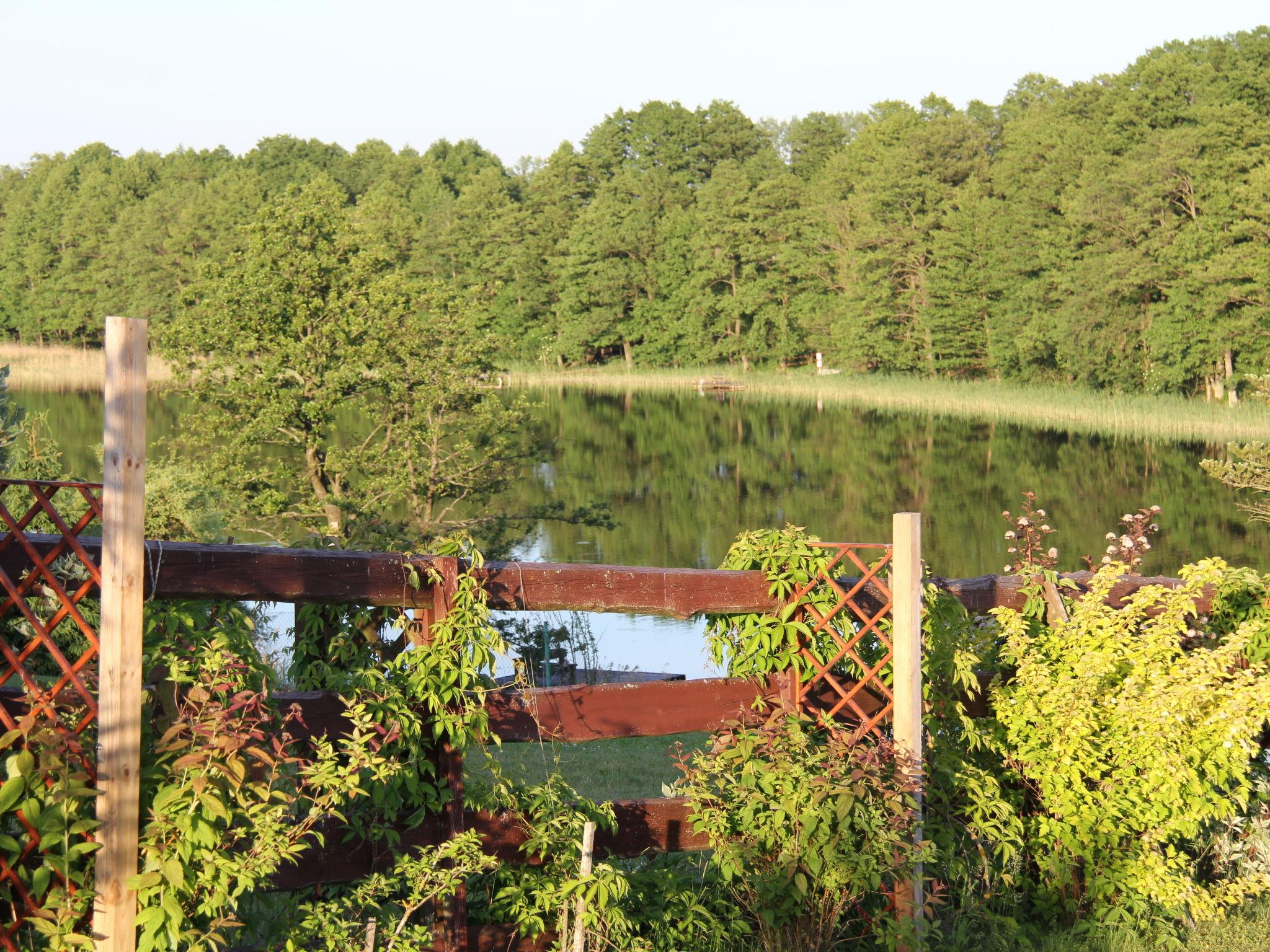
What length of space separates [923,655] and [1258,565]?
1913 centimetres

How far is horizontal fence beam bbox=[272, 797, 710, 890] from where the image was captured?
3.70m

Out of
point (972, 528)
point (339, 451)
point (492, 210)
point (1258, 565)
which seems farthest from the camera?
point (492, 210)

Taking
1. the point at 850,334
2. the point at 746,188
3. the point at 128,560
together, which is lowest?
the point at 128,560

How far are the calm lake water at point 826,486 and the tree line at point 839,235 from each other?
236 inches

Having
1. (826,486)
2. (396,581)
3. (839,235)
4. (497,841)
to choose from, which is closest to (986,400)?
(826,486)

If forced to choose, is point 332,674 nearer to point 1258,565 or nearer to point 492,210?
point 1258,565

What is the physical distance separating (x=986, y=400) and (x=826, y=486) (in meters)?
15.7

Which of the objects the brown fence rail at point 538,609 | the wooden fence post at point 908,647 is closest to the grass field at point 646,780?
the brown fence rail at point 538,609

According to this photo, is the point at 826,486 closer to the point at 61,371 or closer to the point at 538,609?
Answer: the point at 538,609

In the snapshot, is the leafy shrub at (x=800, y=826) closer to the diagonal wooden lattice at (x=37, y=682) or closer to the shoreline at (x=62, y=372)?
the diagonal wooden lattice at (x=37, y=682)

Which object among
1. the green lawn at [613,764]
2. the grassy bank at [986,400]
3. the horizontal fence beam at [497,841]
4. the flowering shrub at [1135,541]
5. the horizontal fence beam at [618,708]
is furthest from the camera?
the grassy bank at [986,400]

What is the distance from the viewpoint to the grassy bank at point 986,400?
35469 millimetres

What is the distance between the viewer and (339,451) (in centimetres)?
1894

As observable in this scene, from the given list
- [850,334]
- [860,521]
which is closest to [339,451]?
[860,521]
